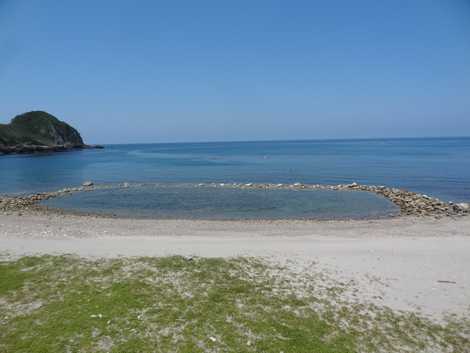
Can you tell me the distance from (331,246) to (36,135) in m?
163

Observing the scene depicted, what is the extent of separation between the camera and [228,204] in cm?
2891

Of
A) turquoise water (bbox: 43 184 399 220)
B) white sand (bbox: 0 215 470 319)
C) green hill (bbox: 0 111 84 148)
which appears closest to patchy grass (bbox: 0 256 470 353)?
white sand (bbox: 0 215 470 319)

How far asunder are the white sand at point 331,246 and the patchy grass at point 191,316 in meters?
1.34

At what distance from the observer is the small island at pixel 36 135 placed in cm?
12369

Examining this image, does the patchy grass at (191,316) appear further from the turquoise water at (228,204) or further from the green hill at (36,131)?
the green hill at (36,131)

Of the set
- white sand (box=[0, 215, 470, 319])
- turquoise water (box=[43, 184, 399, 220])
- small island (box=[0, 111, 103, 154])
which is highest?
small island (box=[0, 111, 103, 154])

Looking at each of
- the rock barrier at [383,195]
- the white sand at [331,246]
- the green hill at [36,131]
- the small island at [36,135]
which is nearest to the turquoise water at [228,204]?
the rock barrier at [383,195]

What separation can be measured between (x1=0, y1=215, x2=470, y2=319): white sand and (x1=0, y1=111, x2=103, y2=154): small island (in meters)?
128

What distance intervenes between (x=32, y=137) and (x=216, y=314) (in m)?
161

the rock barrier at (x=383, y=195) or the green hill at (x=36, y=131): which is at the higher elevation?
the green hill at (x=36, y=131)

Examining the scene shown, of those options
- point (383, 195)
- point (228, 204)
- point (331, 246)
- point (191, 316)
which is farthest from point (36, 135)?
point (191, 316)

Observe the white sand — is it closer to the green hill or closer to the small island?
the small island

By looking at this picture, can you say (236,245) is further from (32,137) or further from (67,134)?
(67,134)

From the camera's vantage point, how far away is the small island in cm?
12369
